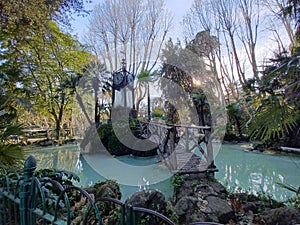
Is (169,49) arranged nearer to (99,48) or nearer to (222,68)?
(222,68)

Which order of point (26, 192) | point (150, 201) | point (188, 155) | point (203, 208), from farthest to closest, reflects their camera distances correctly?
point (188, 155)
point (203, 208)
point (150, 201)
point (26, 192)

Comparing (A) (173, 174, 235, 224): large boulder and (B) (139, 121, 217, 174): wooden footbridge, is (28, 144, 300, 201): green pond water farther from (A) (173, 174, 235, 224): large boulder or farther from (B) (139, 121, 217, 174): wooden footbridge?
(A) (173, 174, 235, 224): large boulder

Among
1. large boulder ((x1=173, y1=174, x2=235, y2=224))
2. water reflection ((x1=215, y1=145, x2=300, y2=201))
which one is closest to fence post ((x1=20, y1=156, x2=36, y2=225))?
large boulder ((x1=173, y1=174, x2=235, y2=224))

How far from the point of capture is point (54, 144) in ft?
36.7

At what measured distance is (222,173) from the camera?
541 centimetres

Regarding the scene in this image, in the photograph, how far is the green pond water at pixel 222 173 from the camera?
14.0ft

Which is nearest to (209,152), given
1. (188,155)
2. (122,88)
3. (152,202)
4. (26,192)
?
(188,155)

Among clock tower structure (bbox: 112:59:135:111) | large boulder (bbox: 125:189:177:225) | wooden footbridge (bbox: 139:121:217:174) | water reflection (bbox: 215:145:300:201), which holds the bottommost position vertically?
water reflection (bbox: 215:145:300:201)

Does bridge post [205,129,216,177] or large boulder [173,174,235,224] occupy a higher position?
bridge post [205,129,216,177]

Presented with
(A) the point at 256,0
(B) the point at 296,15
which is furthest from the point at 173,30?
(B) the point at 296,15

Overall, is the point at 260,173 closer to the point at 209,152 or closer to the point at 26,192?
the point at 209,152

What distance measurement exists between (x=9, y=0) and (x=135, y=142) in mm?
6242

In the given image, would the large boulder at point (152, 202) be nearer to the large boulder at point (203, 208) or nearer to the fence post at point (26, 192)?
the large boulder at point (203, 208)

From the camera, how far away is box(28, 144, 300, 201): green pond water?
4277mm
